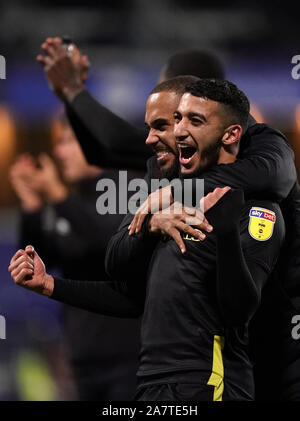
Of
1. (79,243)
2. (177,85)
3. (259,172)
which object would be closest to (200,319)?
(259,172)

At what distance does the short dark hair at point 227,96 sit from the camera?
204cm

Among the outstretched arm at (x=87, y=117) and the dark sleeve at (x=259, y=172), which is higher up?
the outstretched arm at (x=87, y=117)

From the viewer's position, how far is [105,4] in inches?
195

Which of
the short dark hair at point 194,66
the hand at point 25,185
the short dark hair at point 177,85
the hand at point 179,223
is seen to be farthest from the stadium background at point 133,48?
the hand at point 179,223

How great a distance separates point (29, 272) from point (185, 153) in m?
0.46

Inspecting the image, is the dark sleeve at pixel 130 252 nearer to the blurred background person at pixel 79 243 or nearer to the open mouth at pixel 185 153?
the open mouth at pixel 185 153

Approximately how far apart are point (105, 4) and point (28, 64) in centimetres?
55

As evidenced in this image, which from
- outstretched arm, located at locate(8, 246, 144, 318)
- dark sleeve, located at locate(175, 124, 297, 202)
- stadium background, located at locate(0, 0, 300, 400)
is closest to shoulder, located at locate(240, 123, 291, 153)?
dark sleeve, located at locate(175, 124, 297, 202)

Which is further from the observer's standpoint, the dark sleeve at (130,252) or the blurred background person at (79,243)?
the blurred background person at (79,243)

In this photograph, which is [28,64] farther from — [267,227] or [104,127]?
[267,227]

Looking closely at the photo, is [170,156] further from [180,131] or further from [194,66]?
[194,66]

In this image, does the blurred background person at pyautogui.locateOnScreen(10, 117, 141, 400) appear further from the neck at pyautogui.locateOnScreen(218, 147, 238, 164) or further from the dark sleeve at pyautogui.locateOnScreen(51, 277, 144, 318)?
the neck at pyautogui.locateOnScreen(218, 147, 238, 164)

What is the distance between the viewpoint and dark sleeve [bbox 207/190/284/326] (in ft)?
5.89
